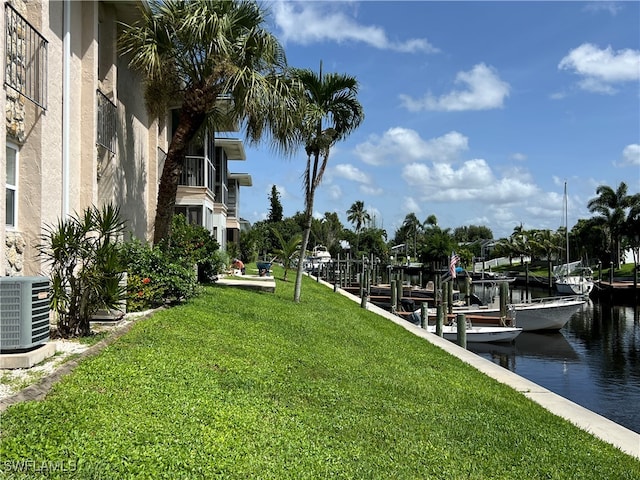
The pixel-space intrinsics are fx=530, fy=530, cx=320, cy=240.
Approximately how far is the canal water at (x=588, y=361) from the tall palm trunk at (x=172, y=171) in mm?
11877

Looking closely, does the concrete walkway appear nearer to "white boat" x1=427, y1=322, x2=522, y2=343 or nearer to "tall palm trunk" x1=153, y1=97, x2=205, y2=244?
"tall palm trunk" x1=153, y1=97, x2=205, y2=244

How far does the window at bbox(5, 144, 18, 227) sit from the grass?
8.01 feet

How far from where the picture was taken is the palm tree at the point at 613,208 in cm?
6031

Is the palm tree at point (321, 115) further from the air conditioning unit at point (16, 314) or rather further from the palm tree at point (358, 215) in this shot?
the palm tree at point (358, 215)

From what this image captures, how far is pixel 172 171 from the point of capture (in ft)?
40.8

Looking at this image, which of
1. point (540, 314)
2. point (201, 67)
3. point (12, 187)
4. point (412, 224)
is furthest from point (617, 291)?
point (412, 224)

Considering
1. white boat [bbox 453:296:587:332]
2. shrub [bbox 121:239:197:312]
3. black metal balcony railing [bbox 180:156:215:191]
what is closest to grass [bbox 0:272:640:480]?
shrub [bbox 121:239:197:312]

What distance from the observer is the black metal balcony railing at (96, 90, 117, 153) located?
11.0 metres

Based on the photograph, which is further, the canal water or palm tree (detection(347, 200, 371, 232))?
palm tree (detection(347, 200, 371, 232))

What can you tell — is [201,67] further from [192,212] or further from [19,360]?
[192,212]

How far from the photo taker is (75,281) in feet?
24.3

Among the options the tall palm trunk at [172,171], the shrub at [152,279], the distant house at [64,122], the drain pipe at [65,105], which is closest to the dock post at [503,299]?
the distant house at [64,122]

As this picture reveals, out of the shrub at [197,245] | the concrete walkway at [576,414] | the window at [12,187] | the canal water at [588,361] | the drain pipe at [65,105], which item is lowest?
the canal water at [588,361]

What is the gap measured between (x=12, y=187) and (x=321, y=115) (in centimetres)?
948
